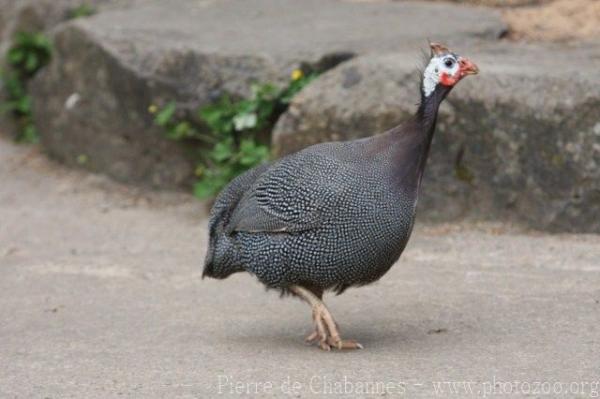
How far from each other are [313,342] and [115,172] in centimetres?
381

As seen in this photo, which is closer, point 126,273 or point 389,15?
point 126,273

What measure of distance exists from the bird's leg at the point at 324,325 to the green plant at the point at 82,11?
18.4 ft

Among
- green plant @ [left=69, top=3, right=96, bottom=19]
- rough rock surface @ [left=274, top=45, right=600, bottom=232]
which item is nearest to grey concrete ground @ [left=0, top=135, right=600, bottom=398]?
rough rock surface @ [left=274, top=45, right=600, bottom=232]

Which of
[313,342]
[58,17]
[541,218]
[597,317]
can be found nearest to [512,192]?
[541,218]

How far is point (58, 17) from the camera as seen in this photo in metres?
10.4

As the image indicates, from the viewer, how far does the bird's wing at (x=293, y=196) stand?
507 centimetres

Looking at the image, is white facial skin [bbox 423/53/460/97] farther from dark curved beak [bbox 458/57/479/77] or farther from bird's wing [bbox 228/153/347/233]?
bird's wing [bbox 228/153/347/233]

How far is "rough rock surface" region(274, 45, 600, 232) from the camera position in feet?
22.3

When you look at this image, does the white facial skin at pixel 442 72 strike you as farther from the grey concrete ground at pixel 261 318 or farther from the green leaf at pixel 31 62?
the green leaf at pixel 31 62

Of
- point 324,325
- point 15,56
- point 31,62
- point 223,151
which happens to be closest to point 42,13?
point 15,56

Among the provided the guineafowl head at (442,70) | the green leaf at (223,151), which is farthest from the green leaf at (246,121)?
the guineafowl head at (442,70)

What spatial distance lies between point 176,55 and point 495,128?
8.08 feet

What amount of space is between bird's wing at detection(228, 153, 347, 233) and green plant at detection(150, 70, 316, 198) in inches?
92.1

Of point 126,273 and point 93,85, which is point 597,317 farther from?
point 93,85
